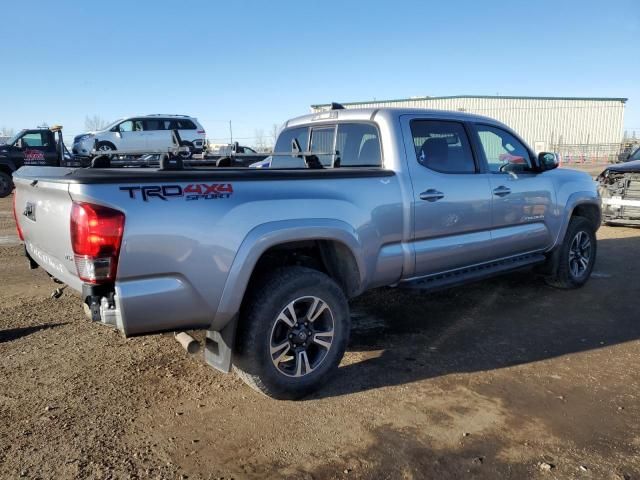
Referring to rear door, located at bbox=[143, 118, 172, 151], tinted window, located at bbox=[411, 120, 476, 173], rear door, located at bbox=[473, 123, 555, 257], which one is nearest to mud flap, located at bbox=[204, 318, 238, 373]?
tinted window, located at bbox=[411, 120, 476, 173]

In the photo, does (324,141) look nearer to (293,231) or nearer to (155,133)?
(293,231)

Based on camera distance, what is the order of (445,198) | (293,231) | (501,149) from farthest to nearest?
1. (501,149)
2. (445,198)
3. (293,231)

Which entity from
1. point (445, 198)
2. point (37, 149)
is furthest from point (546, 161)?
point (37, 149)

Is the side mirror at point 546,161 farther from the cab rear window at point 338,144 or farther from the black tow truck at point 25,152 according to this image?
the black tow truck at point 25,152

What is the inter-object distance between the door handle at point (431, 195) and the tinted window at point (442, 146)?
24 cm

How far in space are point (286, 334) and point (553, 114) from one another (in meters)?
51.8

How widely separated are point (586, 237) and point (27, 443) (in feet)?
19.4

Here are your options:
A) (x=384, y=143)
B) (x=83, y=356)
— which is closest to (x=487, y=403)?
(x=384, y=143)

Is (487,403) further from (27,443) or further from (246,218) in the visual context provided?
(27,443)

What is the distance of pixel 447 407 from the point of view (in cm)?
328

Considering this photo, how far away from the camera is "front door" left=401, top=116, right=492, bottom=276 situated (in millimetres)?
4074

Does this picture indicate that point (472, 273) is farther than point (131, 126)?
No

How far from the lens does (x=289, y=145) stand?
17.6 ft

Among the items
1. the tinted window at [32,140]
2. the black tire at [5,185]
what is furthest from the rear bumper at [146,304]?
the tinted window at [32,140]
